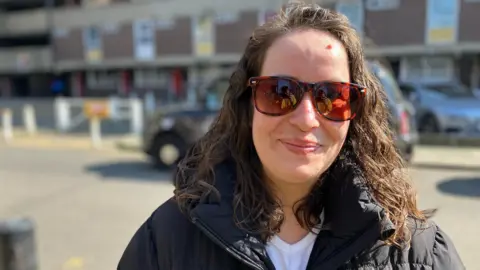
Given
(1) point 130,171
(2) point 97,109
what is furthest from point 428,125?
(2) point 97,109

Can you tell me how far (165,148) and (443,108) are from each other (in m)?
7.26

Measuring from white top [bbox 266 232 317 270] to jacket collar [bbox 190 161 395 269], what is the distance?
0.03 meters

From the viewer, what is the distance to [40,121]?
19594 millimetres

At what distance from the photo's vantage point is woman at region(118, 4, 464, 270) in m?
1.36

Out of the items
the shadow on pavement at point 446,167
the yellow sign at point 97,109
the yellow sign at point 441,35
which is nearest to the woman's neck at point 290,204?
the shadow on pavement at point 446,167

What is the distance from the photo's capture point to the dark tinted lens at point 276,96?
1.38m

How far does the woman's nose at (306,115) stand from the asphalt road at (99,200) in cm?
178

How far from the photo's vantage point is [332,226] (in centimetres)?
142

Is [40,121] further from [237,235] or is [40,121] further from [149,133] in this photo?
[237,235]

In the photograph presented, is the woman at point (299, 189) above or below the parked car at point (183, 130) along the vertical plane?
above

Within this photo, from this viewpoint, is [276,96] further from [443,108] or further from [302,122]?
[443,108]

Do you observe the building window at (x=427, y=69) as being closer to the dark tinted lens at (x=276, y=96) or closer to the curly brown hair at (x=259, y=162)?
the curly brown hair at (x=259, y=162)

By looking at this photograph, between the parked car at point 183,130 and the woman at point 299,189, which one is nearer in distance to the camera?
the woman at point 299,189

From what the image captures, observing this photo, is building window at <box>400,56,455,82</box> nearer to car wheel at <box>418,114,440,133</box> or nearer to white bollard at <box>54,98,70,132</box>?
car wheel at <box>418,114,440,133</box>
